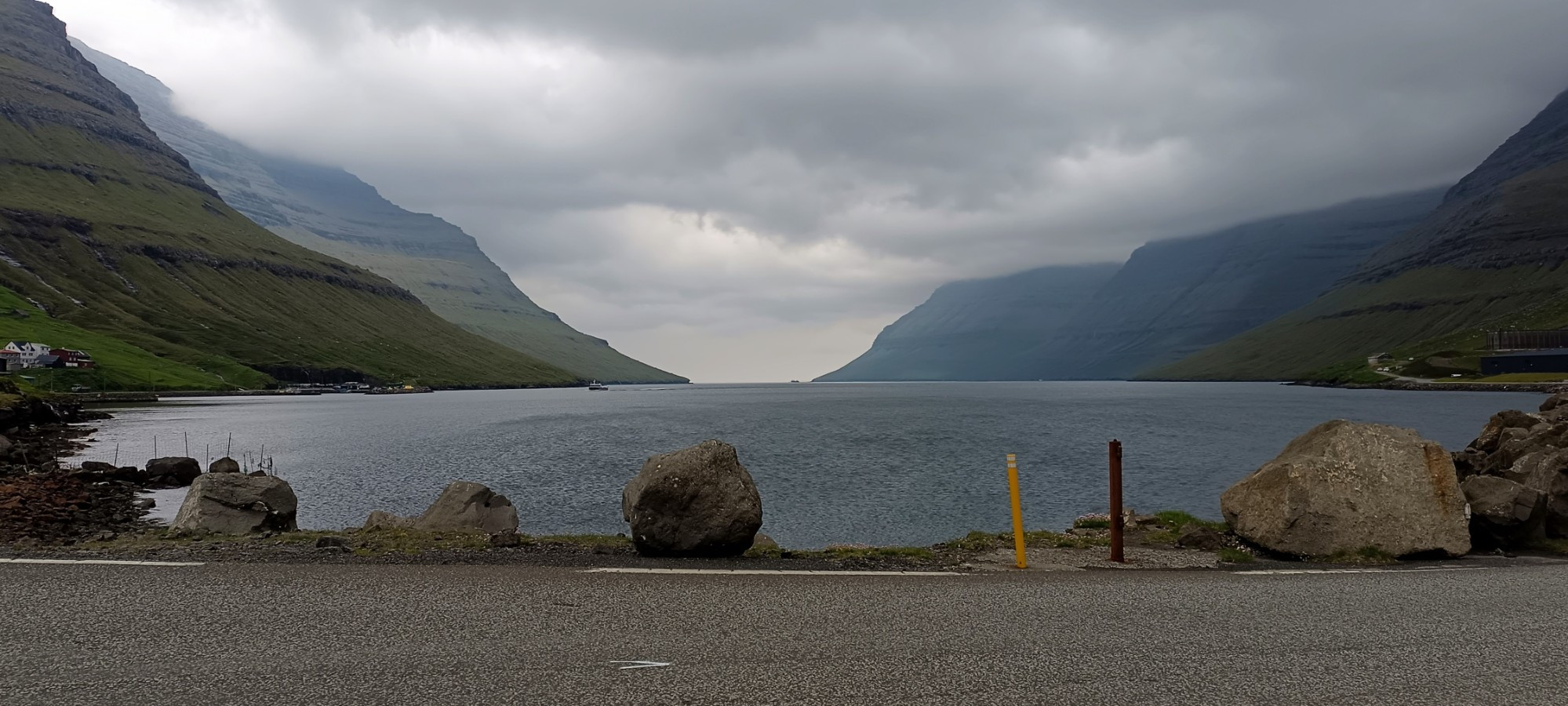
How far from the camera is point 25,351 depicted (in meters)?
A: 154

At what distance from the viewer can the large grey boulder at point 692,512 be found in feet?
52.8

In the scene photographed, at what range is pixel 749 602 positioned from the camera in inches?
431

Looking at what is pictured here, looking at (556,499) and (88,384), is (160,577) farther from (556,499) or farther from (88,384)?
(88,384)

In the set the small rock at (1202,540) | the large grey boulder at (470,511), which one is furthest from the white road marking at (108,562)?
the small rock at (1202,540)

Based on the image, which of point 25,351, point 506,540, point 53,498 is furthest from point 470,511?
point 25,351

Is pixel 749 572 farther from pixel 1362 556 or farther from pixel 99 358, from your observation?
pixel 99 358

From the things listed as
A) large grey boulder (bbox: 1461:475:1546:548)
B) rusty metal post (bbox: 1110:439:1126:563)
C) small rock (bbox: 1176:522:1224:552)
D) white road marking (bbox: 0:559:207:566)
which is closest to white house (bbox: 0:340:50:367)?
white road marking (bbox: 0:559:207:566)

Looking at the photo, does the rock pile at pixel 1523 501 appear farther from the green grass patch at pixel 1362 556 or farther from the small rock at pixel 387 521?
the small rock at pixel 387 521

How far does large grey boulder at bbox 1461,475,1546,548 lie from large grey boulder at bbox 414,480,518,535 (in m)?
26.1

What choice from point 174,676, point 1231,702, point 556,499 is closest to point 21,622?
point 174,676

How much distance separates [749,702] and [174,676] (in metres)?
5.59

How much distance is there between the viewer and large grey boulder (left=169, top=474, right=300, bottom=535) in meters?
24.7

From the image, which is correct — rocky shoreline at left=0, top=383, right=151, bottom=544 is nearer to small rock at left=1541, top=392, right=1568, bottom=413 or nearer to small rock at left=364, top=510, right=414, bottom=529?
small rock at left=364, top=510, right=414, bottom=529

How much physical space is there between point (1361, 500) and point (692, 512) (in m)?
13.3
